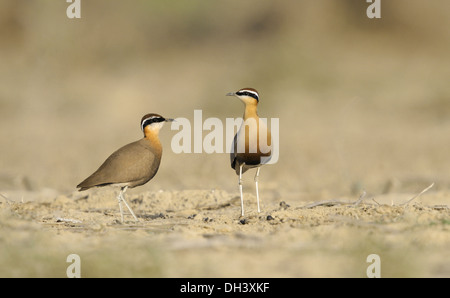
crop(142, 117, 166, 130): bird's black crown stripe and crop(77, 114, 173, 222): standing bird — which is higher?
crop(142, 117, 166, 130): bird's black crown stripe

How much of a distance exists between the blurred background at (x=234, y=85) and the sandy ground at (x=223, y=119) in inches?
2.4

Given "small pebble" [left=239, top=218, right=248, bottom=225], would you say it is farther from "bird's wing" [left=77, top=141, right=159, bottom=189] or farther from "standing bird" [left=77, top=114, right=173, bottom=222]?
"bird's wing" [left=77, top=141, right=159, bottom=189]

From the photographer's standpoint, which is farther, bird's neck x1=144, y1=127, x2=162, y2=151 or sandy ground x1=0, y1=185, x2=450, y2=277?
bird's neck x1=144, y1=127, x2=162, y2=151

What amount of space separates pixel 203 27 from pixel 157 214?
1829 centimetres

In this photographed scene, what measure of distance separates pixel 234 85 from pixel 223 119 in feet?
10.8

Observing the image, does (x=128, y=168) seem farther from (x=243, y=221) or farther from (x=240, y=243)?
(x=240, y=243)

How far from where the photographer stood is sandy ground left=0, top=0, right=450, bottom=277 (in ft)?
15.8

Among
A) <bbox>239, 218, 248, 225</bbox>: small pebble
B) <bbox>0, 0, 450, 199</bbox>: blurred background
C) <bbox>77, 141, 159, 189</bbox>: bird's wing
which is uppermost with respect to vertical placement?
<bbox>0, 0, 450, 199</bbox>: blurred background

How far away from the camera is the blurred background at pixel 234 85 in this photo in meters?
11.4

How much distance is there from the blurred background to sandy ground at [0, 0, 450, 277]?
0.06 meters

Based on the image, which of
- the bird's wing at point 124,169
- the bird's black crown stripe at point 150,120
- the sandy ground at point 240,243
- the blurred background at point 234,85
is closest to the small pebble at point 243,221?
the sandy ground at point 240,243

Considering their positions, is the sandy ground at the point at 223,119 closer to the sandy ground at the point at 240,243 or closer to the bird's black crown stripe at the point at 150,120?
the sandy ground at the point at 240,243

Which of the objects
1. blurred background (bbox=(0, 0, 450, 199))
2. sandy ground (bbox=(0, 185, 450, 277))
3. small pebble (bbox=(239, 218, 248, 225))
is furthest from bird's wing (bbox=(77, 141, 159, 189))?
blurred background (bbox=(0, 0, 450, 199))
